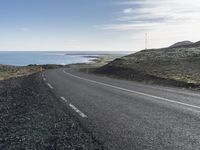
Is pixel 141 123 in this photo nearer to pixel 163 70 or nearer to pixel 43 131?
pixel 43 131

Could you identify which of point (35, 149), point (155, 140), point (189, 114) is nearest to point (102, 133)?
point (155, 140)

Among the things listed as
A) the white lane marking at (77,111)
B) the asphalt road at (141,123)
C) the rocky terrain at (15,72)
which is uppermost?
the asphalt road at (141,123)

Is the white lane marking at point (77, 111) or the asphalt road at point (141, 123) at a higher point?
the asphalt road at point (141, 123)

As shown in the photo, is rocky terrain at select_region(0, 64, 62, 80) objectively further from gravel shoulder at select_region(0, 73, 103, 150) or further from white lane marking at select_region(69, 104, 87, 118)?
gravel shoulder at select_region(0, 73, 103, 150)

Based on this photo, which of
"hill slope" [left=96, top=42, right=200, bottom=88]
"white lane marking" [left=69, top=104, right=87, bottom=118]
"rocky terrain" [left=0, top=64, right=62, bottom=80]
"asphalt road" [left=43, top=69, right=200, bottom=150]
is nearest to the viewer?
"asphalt road" [left=43, top=69, right=200, bottom=150]

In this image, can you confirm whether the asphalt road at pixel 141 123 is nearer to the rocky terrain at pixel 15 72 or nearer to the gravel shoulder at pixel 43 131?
the gravel shoulder at pixel 43 131

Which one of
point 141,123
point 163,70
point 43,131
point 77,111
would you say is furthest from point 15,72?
point 141,123

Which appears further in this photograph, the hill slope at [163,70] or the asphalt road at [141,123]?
the hill slope at [163,70]

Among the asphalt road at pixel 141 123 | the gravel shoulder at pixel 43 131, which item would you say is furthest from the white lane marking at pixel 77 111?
the gravel shoulder at pixel 43 131

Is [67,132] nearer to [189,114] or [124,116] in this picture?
[124,116]

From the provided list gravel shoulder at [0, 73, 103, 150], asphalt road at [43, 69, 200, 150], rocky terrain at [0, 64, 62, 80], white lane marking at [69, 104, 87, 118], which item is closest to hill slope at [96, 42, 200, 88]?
asphalt road at [43, 69, 200, 150]

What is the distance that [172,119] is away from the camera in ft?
26.2

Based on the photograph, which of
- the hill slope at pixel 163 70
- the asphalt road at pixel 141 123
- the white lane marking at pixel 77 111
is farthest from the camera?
the hill slope at pixel 163 70

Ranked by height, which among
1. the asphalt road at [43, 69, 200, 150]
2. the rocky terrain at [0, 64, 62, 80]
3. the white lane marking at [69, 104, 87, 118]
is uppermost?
the asphalt road at [43, 69, 200, 150]
